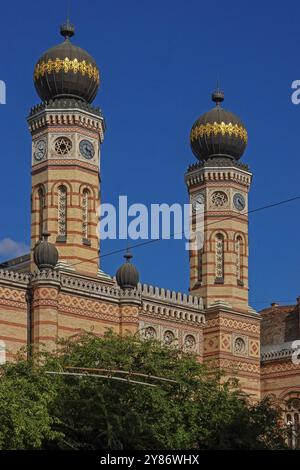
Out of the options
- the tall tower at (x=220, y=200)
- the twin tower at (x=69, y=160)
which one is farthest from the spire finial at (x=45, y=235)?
the tall tower at (x=220, y=200)

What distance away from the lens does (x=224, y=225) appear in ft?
147

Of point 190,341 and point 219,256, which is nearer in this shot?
point 190,341

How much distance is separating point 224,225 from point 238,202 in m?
1.13

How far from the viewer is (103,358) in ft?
93.1

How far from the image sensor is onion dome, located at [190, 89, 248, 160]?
147 feet

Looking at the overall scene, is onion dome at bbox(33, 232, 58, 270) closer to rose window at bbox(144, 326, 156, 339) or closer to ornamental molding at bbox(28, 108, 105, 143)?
ornamental molding at bbox(28, 108, 105, 143)

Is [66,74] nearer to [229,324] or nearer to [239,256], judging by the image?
[239,256]

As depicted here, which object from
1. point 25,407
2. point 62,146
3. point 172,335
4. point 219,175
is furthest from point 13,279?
point 25,407

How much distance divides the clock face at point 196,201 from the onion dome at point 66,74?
6690 mm

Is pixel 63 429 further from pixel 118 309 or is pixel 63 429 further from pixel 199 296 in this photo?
pixel 199 296

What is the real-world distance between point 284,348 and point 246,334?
376cm

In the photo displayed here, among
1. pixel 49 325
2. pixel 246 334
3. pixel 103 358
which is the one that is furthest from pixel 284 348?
pixel 103 358

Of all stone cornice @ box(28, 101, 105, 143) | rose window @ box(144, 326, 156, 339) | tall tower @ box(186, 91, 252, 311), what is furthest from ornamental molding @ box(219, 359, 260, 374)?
stone cornice @ box(28, 101, 105, 143)

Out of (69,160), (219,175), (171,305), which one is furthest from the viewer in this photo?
(219,175)
